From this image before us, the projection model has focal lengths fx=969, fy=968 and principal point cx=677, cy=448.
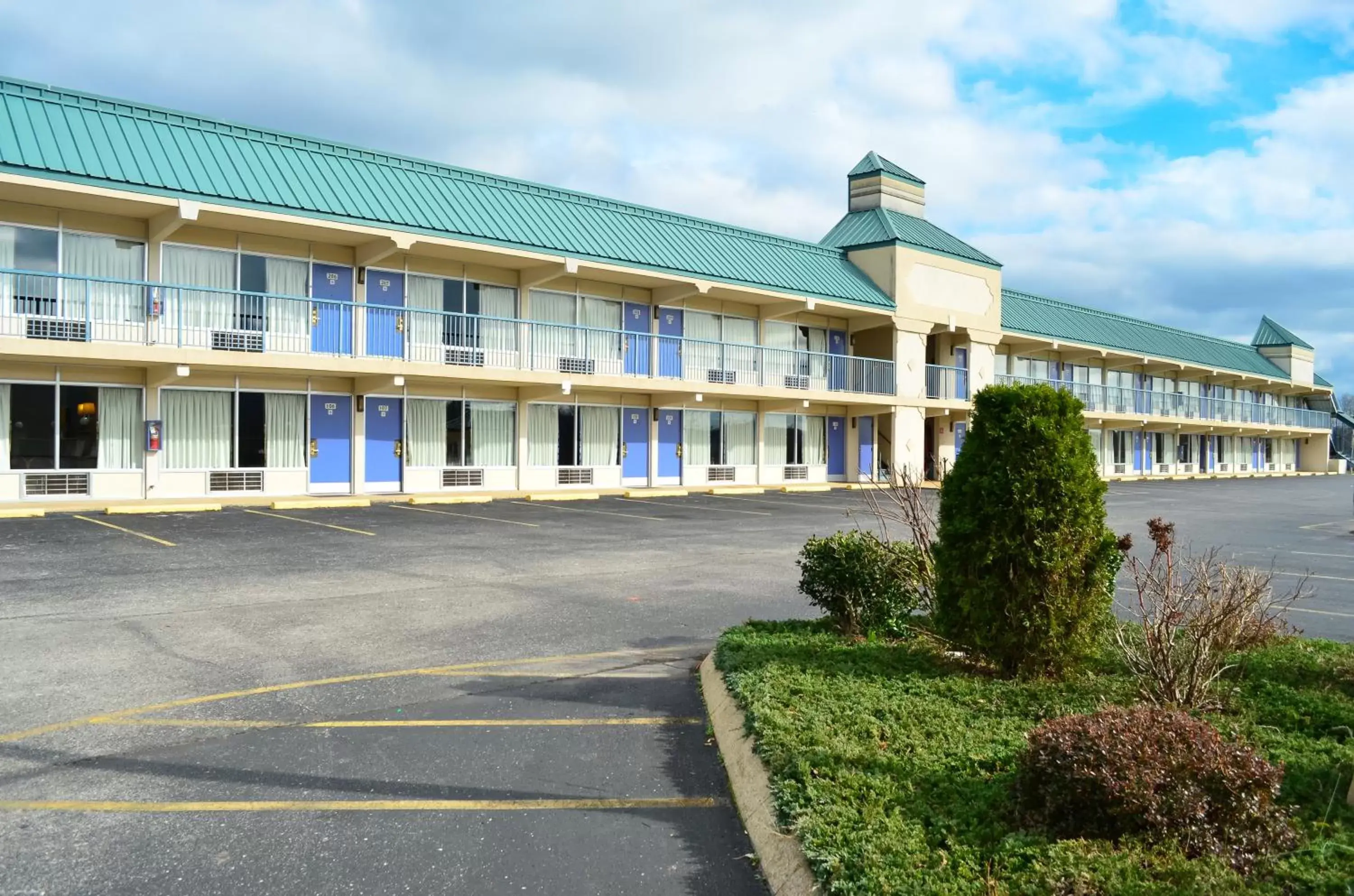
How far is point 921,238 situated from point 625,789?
114ft

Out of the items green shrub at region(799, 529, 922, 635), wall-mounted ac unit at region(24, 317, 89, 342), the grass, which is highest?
wall-mounted ac unit at region(24, 317, 89, 342)

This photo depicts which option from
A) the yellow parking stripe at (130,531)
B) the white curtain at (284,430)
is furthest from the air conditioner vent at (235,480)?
the yellow parking stripe at (130,531)

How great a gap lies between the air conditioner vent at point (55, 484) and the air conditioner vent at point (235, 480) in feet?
7.77

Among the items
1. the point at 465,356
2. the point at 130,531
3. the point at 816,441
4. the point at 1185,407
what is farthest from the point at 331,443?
the point at 1185,407

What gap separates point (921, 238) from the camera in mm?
37438

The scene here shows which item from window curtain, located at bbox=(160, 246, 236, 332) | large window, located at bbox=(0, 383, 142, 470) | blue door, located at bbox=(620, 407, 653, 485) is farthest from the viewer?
blue door, located at bbox=(620, 407, 653, 485)

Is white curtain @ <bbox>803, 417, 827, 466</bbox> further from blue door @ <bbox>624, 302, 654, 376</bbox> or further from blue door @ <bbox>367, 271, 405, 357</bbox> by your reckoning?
blue door @ <bbox>367, 271, 405, 357</bbox>

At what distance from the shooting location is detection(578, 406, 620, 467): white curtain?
28000mm

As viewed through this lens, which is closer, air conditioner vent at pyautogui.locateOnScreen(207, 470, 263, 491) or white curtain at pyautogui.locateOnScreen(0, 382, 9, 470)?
white curtain at pyautogui.locateOnScreen(0, 382, 9, 470)

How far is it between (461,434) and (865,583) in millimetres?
18638

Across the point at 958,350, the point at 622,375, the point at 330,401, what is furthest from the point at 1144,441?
the point at 330,401

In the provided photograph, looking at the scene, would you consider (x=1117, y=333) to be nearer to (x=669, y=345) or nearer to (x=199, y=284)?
(x=669, y=345)

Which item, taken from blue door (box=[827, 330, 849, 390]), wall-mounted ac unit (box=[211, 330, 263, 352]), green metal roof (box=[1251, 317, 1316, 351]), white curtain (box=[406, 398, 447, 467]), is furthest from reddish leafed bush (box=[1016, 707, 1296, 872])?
green metal roof (box=[1251, 317, 1316, 351])

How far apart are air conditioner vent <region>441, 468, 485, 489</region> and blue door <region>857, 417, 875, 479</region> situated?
51.2ft
